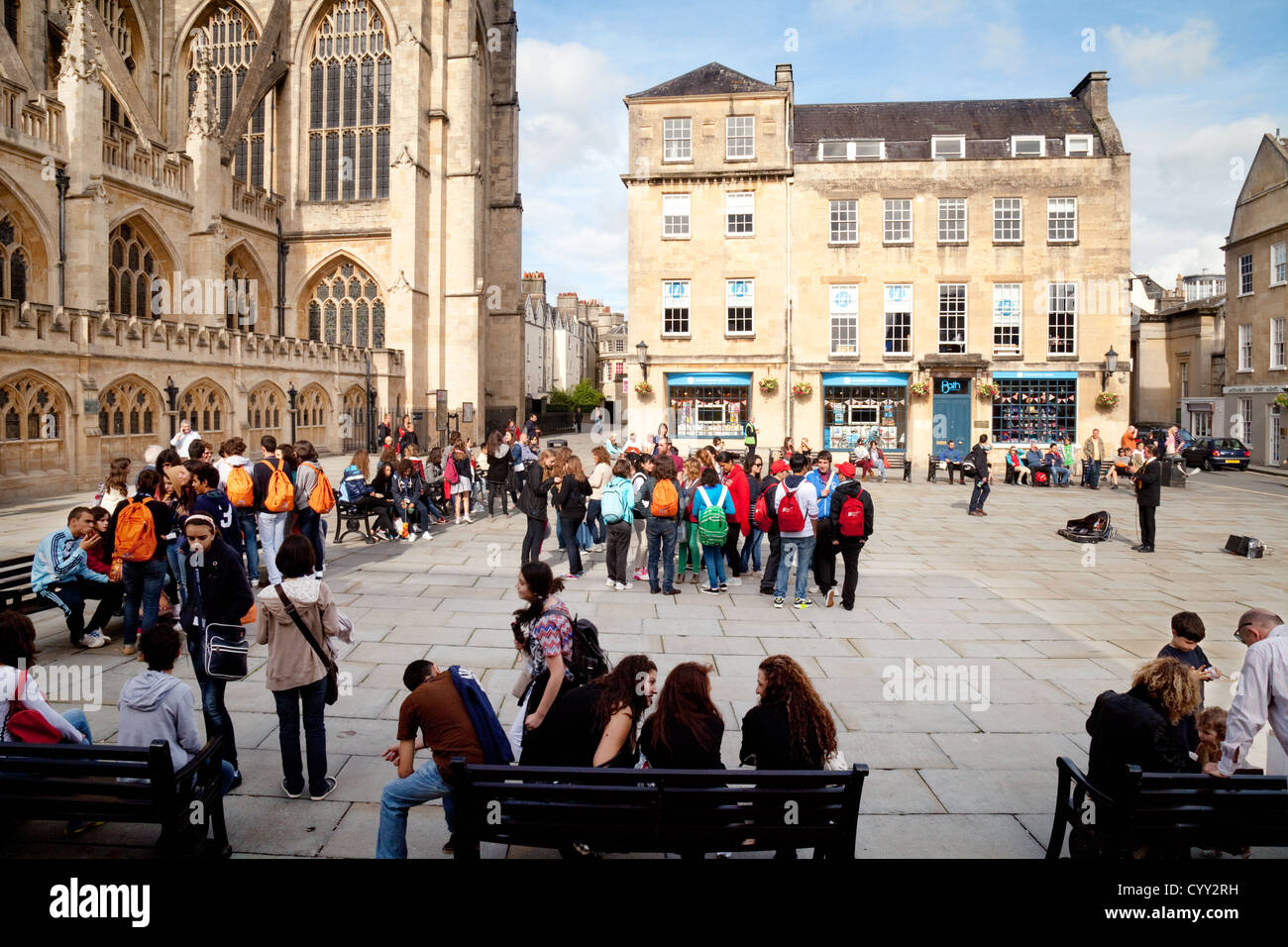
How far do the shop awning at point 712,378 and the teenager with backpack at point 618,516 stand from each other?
61.0ft

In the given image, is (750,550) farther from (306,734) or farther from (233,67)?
(233,67)

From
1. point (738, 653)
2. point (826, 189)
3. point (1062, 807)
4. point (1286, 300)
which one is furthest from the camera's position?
point (1286, 300)

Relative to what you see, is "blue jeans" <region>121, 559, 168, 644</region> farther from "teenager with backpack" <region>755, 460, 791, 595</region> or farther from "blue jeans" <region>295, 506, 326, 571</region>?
"teenager with backpack" <region>755, 460, 791, 595</region>

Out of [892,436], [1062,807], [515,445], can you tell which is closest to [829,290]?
[892,436]

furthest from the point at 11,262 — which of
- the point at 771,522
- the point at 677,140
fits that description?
the point at 771,522

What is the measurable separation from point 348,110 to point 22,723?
3905cm

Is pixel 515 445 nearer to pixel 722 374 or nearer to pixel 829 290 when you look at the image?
pixel 722 374

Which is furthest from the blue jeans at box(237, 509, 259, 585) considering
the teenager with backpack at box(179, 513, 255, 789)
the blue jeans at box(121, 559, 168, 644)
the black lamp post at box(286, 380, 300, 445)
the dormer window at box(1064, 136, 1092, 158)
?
the dormer window at box(1064, 136, 1092, 158)

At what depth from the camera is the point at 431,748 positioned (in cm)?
391

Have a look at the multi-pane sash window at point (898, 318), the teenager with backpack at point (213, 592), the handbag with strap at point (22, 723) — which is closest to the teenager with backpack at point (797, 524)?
the teenager with backpack at point (213, 592)

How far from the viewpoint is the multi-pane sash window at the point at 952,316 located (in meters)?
28.4

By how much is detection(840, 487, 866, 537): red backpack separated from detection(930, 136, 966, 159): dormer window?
24.1 m

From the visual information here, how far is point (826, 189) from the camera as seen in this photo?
28.3m
